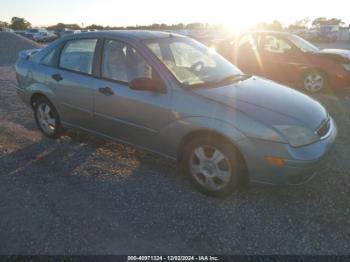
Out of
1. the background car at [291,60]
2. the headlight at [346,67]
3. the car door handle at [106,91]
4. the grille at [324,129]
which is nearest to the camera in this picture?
the grille at [324,129]

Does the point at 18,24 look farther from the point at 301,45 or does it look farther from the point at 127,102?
the point at 127,102

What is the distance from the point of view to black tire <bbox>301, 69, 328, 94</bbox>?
8.26 m

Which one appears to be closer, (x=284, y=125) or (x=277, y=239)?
(x=277, y=239)

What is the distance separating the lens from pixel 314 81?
27.4 feet

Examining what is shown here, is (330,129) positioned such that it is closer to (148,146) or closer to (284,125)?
(284,125)

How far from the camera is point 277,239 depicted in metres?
2.94

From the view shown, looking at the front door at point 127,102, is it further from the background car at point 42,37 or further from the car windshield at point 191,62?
the background car at point 42,37

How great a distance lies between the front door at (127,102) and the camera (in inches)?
147

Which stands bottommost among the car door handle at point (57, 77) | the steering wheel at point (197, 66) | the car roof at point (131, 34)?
the car door handle at point (57, 77)

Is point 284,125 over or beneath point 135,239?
over

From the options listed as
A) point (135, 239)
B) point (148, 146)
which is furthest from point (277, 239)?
point (148, 146)

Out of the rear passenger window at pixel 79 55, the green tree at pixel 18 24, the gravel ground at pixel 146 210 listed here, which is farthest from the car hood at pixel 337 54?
the green tree at pixel 18 24

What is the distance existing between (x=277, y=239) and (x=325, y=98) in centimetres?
579

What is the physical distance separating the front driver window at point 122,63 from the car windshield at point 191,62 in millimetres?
203
